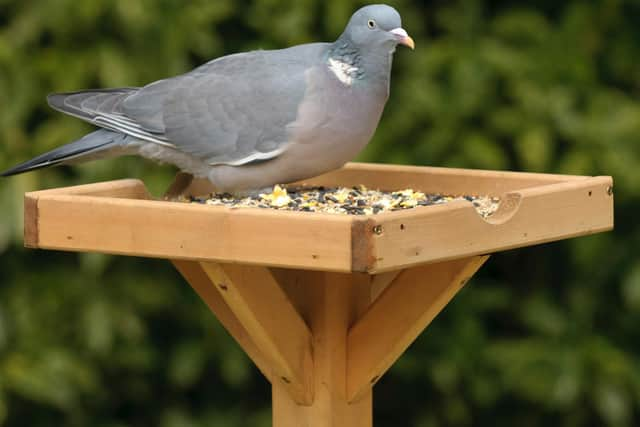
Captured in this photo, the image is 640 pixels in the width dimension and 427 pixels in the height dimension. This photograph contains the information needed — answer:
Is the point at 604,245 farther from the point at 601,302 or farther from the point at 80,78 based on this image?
the point at 80,78

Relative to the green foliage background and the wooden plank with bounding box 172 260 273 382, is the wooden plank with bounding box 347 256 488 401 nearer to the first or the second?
the wooden plank with bounding box 172 260 273 382

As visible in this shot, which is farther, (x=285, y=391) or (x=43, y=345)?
(x=43, y=345)

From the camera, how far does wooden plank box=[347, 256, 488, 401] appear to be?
8.95ft

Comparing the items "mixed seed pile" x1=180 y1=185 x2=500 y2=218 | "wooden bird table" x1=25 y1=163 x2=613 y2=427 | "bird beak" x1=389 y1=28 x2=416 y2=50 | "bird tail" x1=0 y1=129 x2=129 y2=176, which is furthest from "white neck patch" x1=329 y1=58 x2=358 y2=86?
"bird tail" x1=0 y1=129 x2=129 y2=176

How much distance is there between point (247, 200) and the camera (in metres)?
2.85

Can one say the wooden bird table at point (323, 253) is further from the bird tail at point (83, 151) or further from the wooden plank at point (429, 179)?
the bird tail at point (83, 151)

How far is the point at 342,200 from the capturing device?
2.92 m

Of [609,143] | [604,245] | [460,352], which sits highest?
[609,143]

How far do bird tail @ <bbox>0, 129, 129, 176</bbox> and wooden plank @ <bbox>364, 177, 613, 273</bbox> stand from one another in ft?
2.83

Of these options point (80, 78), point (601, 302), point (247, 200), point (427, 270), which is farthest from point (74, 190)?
point (601, 302)

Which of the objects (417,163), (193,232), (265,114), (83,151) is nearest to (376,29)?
(265,114)

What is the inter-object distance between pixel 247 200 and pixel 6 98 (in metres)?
1.35

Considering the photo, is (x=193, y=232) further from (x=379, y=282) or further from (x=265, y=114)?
(x=379, y=282)

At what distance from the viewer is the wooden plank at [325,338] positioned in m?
2.83
